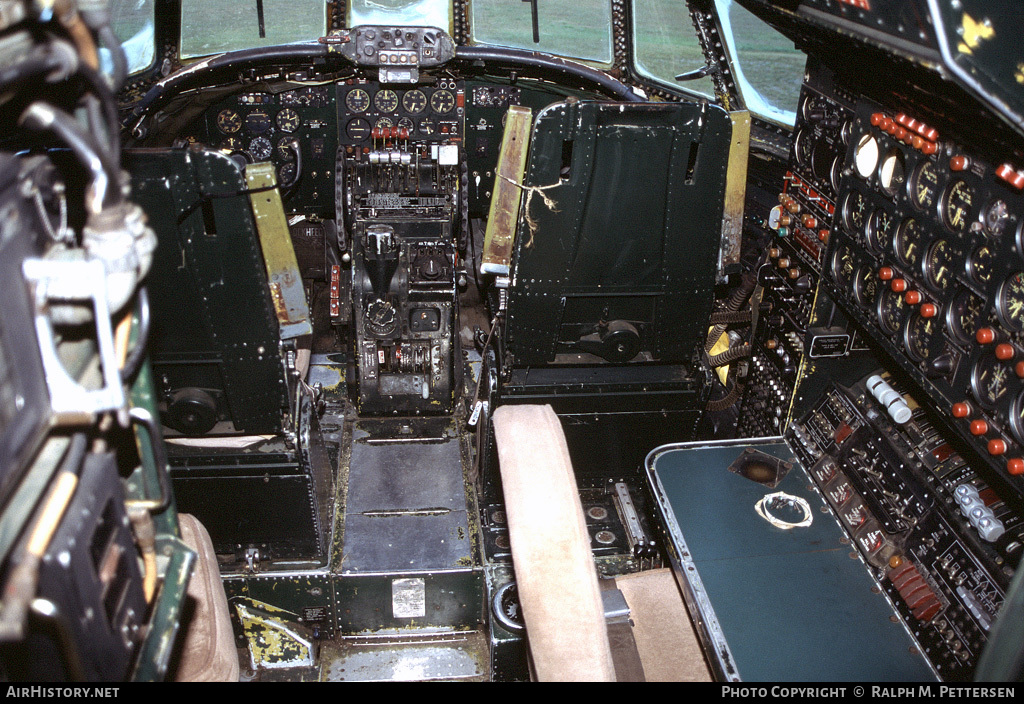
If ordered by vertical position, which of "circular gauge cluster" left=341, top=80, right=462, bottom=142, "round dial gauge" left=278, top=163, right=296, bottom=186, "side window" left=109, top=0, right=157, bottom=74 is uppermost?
"circular gauge cluster" left=341, top=80, right=462, bottom=142

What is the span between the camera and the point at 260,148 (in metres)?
5.33

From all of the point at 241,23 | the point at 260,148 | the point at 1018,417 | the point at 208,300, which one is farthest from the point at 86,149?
the point at 241,23

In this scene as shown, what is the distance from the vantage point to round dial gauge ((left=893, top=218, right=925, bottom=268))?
248cm

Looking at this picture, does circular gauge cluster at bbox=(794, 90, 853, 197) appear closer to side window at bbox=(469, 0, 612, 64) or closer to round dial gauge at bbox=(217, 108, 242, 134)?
round dial gauge at bbox=(217, 108, 242, 134)

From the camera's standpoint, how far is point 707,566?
2541mm

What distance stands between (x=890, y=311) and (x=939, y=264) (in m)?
0.28

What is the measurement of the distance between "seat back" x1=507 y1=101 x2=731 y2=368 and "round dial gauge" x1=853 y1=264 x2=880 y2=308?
0.56m

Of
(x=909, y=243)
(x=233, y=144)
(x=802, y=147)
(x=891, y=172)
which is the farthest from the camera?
(x=233, y=144)

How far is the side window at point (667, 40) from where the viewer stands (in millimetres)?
16141

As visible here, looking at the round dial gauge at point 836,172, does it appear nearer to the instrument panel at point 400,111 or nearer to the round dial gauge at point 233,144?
the instrument panel at point 400,111

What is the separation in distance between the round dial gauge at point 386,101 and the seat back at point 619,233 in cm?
269

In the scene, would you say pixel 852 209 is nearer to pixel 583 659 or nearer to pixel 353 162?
pixel 583 659

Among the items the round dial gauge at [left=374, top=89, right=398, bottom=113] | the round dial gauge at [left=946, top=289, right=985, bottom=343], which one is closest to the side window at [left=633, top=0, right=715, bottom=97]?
the round dial gauge at [left=374, top=89, right=398, bottom=113]

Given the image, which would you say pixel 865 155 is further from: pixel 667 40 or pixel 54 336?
pixel 667 40
